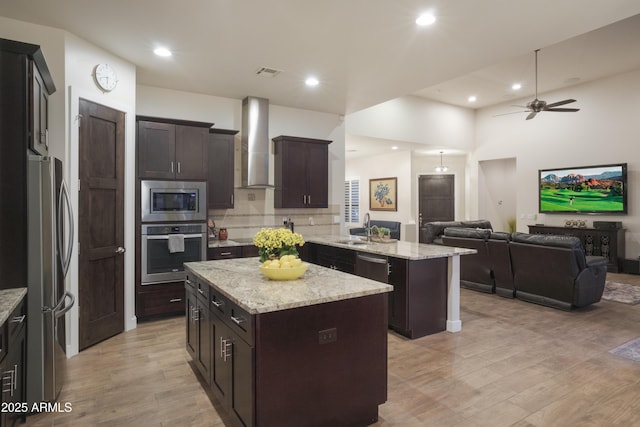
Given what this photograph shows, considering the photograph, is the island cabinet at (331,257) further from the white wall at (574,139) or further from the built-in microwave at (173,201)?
the white wall at (574,139)

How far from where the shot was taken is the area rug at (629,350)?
3330 millimetres

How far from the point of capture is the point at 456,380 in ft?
9.46

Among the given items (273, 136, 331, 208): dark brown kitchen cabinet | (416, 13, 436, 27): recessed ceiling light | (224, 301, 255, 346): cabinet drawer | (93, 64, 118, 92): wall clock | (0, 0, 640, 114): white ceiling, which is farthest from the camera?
(273, 136, 331, 208): dark brown kitchen cabinet

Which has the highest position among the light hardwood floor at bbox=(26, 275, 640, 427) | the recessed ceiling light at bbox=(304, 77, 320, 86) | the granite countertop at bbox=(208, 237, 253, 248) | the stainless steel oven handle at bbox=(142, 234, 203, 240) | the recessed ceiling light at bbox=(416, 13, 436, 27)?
the recessed ceiling light at bbox=(304, 77, 320, 86)

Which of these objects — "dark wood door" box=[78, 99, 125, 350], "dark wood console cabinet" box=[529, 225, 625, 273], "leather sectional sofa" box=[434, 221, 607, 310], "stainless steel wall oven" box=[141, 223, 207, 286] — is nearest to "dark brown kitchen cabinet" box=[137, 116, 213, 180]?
"dark wood door" box=[78, 99, 125, 350]

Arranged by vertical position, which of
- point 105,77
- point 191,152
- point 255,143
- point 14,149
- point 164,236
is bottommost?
point 164,236

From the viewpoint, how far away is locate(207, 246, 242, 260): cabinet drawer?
4672 millimetres

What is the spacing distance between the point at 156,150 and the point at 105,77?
909 millimetres

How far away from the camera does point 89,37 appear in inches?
135

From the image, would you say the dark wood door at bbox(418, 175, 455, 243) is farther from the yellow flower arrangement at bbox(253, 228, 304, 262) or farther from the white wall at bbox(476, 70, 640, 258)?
the yellow flower arrangement at bbox(253, 228, 304, 262)

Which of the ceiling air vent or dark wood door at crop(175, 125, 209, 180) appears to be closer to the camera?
the ceiling air vent

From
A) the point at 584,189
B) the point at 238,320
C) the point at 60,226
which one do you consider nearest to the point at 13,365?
the point at 60,226

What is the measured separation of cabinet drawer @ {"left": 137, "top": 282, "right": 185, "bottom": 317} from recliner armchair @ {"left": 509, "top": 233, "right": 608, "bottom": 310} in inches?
176

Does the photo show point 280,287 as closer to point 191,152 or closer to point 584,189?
point 191,152
